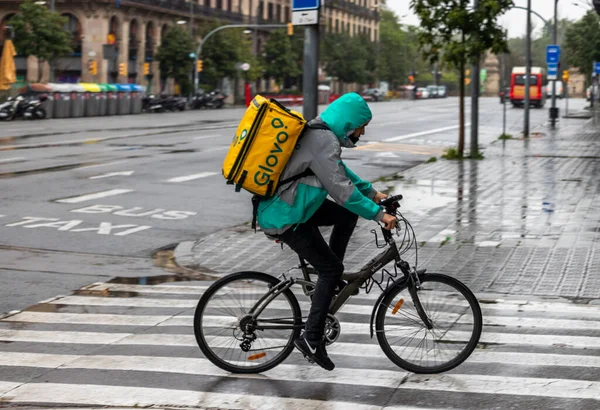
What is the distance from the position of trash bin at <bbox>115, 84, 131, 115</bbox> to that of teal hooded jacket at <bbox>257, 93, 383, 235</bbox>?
170 ft

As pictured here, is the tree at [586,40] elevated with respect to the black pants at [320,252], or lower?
elevated

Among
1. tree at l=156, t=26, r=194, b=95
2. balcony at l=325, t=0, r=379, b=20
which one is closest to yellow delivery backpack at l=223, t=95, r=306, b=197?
tree at l=156, t=26, r=194, b=95

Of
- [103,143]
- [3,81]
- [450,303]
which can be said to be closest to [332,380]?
[450,303]

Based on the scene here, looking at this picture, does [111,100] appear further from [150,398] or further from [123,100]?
[150,398]

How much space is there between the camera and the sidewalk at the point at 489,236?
34.1 ft

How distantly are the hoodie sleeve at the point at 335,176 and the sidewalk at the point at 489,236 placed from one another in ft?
11.9

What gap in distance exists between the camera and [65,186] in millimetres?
18328

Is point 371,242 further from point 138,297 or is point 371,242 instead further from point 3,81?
point 3,81

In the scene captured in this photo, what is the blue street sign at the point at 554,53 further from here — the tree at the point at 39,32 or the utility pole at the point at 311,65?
the utility pole at the point at 311,65

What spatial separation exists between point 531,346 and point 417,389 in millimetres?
1379

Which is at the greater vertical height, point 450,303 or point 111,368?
point 450,303

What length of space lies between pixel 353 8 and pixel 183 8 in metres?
49.0

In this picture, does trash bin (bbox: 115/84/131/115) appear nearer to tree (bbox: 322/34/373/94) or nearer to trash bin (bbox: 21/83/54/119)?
trash bin (bbox: 21/83/54/119)

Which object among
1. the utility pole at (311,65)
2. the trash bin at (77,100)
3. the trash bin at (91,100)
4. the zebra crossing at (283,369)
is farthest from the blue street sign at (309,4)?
the trash bin at (91,100)
